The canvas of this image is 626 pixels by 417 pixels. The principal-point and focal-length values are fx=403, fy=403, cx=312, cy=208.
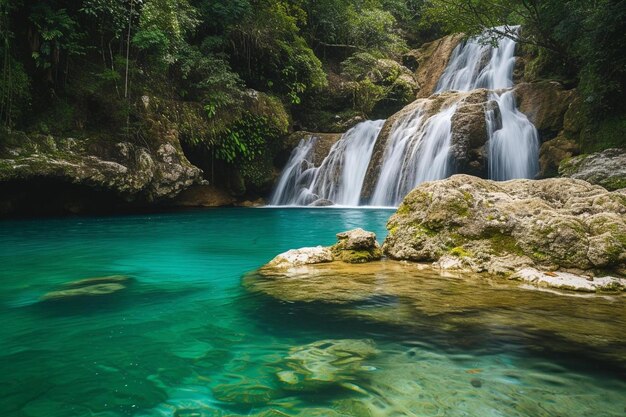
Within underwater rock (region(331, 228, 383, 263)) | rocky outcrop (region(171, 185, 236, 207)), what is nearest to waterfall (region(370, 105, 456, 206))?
rocky outcrop (region(171, 185, 236, 207))

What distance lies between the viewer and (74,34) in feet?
37.7

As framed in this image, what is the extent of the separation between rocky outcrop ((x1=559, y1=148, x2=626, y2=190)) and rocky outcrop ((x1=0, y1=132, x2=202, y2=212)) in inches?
437

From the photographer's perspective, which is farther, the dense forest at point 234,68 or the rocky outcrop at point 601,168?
the dense forest at point 234,68

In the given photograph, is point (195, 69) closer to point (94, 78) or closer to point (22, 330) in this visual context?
point (94, 78)

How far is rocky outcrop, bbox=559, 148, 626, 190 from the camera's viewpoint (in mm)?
9305

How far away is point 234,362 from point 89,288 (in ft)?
9.28

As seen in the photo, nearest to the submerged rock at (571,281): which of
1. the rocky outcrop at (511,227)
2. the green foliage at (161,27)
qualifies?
the rocky outcrop at (511,227)

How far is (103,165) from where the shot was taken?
11.8 meters

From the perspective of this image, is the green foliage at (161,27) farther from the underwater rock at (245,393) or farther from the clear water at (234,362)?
the underwater rock at (245,393)

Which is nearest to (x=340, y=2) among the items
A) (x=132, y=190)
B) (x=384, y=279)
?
(x=132, y=190)

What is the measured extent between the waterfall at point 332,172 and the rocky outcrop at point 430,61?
6.41m

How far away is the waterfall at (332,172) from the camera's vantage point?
1719cm

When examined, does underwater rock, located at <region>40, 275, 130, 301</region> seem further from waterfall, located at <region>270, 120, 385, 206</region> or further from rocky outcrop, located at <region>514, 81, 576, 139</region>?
rocky outcrop, located at <region>514, 81, 576, 139</region>

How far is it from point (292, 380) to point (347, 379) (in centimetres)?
31
